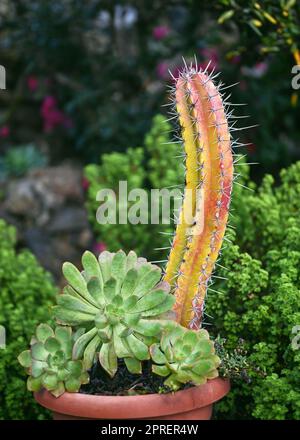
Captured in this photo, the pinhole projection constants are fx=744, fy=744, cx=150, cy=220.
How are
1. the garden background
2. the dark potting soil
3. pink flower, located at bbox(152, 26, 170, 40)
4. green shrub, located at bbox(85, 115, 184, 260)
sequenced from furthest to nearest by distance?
pink flower, located at bbox(152, 26, 170, 40), green shrub, located at bbox(85, 115, 184, 260), the garden background, the dark potting soil

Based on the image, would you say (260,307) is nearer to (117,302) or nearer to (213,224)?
(213,224)

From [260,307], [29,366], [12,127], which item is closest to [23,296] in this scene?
[29,366]

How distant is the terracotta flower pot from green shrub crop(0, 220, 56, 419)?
0.55 metres

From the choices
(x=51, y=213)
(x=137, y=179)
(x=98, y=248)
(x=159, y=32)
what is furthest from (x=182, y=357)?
(x=159, y=32)

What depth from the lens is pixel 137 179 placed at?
3305mm

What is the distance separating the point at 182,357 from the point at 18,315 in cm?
91

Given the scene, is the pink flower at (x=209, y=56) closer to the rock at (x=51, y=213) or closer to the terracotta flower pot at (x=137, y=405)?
the rock at (x=51, y=213)

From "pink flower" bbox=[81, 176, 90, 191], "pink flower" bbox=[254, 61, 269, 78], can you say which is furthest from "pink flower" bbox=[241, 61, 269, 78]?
"pink flower" bbox=[81, 176, 90, 191]

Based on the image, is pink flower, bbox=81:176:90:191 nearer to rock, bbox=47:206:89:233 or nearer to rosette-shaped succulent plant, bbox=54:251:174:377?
rock, bbox=47:206:89:233

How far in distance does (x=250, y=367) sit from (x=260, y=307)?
17 cm

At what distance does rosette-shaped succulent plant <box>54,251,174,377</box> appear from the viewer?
1877 millimetres

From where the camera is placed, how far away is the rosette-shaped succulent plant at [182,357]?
6.11 feet

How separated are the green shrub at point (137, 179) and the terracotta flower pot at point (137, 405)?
1.26 metres

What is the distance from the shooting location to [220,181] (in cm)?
200
